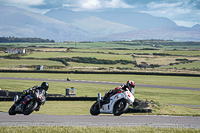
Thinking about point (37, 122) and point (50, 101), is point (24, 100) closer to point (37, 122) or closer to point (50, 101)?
point (37, 122)

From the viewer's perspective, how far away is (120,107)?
627 inches

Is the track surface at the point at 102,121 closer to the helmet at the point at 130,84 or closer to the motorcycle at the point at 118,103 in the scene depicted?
the motorcycle at the point at 118,103

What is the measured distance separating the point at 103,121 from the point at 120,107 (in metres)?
12.9

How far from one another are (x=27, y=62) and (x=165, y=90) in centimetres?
7874

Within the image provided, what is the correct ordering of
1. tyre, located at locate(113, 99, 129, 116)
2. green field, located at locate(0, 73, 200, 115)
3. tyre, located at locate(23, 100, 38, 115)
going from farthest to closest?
green field, located at locate(0, 73, 200, 115), tyre, located at locate(23, 100, 38, 115), tyre, located at locate(113, 99, 129, 116)

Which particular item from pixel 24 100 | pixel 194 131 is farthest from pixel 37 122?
pixel 194 131

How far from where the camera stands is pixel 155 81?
80125 mm

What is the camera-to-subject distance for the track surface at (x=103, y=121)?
2709cm

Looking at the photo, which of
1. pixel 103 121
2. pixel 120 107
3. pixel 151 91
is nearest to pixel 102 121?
pixel 103 121

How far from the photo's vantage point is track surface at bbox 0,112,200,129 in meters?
27.1

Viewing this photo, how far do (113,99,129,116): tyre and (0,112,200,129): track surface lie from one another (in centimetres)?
1065

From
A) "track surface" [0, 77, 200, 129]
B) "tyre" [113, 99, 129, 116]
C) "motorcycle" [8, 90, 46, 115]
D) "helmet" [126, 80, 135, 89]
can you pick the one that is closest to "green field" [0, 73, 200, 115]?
"track surface" [0, 77, 200, 129]

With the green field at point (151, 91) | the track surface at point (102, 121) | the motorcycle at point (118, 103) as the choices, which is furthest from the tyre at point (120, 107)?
the green field at point (151, 91)

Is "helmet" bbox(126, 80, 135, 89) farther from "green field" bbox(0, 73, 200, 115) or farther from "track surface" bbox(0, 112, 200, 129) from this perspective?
"green field" bbox(0, 73, 200, 115)
